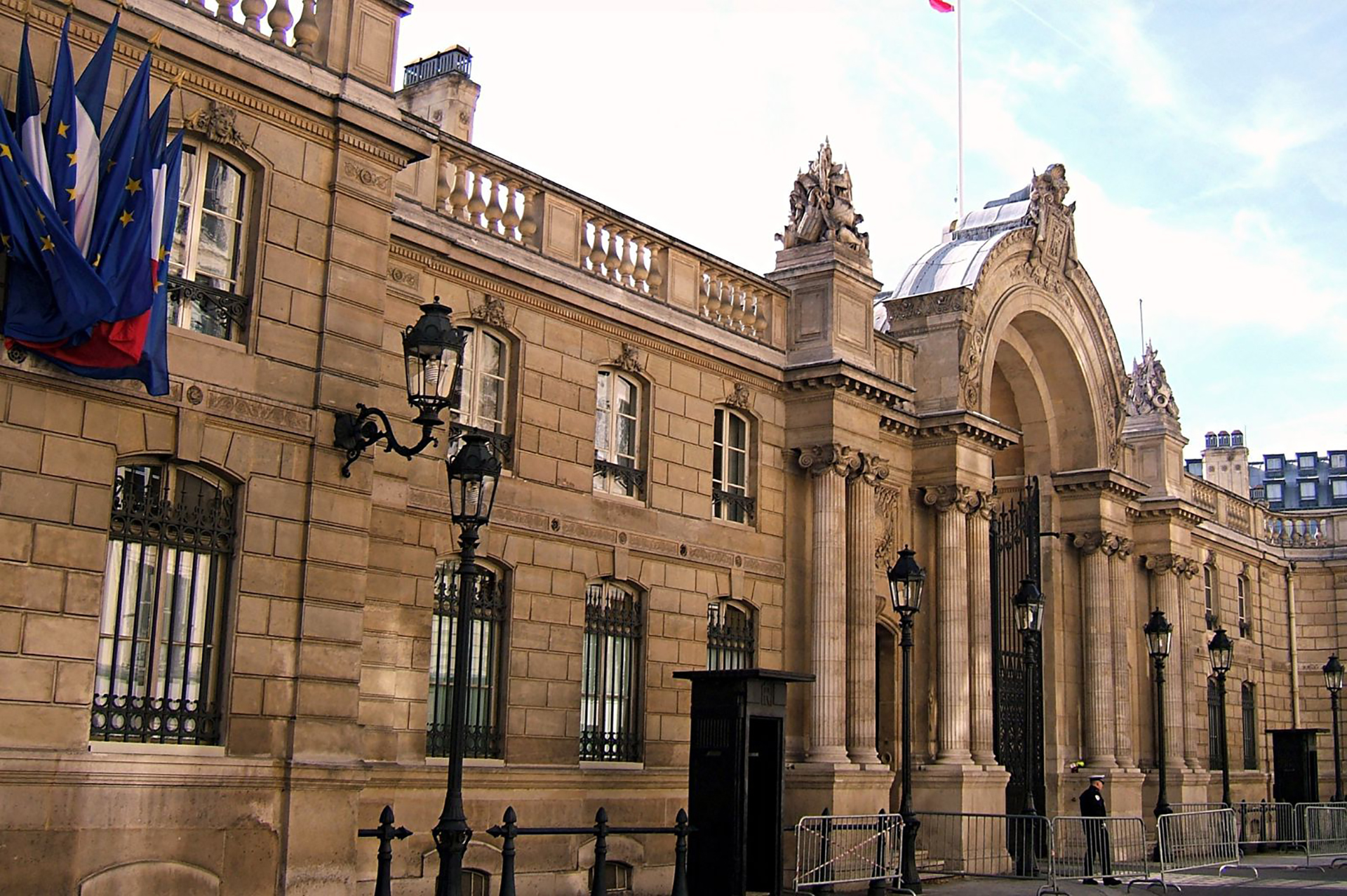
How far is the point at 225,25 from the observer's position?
14.3 meters

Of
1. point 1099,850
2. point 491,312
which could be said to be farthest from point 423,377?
point 1099,850

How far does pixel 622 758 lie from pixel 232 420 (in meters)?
8.73

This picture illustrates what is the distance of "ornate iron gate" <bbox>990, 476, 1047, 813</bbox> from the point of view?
93.8 ft

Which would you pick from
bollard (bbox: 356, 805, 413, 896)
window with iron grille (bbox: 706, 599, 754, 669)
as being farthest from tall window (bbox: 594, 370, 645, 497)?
bollard (bbox: 356, 805, 413, 896)

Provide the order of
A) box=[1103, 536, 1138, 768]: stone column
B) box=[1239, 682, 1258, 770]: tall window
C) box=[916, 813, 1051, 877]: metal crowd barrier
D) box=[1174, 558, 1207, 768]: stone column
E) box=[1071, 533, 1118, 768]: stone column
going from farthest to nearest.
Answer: box=[1239, 682, 1258, 770]: tall window
box=[1174, 558, 1207, 768]: stone column
box=[1103, 536, 1138, 768]: stone column
box=[1071, 533, 1118, 768]: stone column
box=[916, 813, 1051, 877]: metal crowd barrier

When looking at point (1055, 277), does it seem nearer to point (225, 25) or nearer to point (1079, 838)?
point (1079, 838)

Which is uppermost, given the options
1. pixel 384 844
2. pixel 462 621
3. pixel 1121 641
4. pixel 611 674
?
pixel 1121 641

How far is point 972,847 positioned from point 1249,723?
2029 cm

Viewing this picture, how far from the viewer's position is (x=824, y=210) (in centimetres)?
2489

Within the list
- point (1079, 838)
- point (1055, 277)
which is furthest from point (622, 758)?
point (1055, 277)

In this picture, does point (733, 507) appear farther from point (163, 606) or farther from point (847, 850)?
point (163, 606)

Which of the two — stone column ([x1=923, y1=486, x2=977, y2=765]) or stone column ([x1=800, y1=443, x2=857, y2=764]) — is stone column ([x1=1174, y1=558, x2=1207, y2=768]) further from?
stone column ([x1=800, y1=443, x2=857, y2=764])

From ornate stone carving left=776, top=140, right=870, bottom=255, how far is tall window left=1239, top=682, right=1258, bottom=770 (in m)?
22.8

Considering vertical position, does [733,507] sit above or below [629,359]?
below
